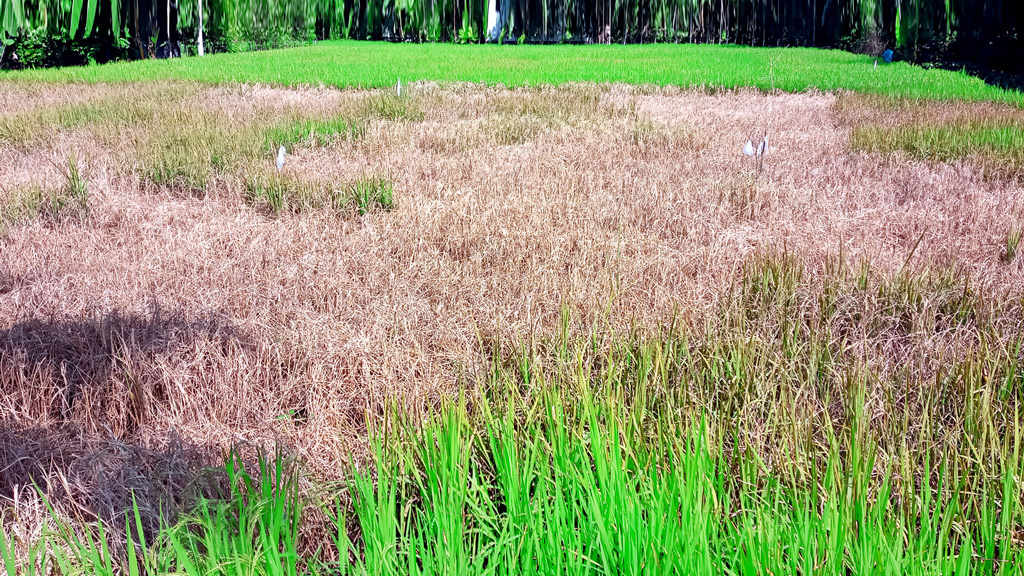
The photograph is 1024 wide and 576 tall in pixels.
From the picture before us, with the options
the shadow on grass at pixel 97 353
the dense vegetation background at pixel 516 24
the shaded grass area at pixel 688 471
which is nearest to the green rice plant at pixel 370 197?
the dense vegetation background at pixel 516 24

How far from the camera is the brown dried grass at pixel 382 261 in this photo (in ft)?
5.76

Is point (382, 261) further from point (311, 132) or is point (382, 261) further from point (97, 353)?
point (311, 132)

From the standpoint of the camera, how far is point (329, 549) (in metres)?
1.29

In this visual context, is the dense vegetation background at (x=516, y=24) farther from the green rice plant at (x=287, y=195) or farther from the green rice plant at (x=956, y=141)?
the green rice plant at (x=956, y=141)

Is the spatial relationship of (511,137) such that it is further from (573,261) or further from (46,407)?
(46,407)

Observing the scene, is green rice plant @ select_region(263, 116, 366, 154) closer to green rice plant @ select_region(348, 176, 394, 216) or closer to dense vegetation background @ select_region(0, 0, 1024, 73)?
dense vegetation background @ select_region(0, 0, 1024, 73)

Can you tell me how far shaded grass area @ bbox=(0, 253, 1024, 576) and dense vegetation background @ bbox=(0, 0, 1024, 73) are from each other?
1.42m

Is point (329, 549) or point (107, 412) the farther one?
point (107, 412)

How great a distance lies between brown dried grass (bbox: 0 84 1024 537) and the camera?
5.76ft

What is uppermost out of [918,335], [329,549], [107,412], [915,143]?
[915,143]

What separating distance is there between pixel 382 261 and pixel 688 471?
1.87 metres

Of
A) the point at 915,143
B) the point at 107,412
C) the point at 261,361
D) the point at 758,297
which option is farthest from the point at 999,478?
the point at 915,143

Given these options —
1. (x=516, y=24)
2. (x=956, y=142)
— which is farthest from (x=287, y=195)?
Result: (x=516, y=24)

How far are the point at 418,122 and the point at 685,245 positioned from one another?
4.15 meters
